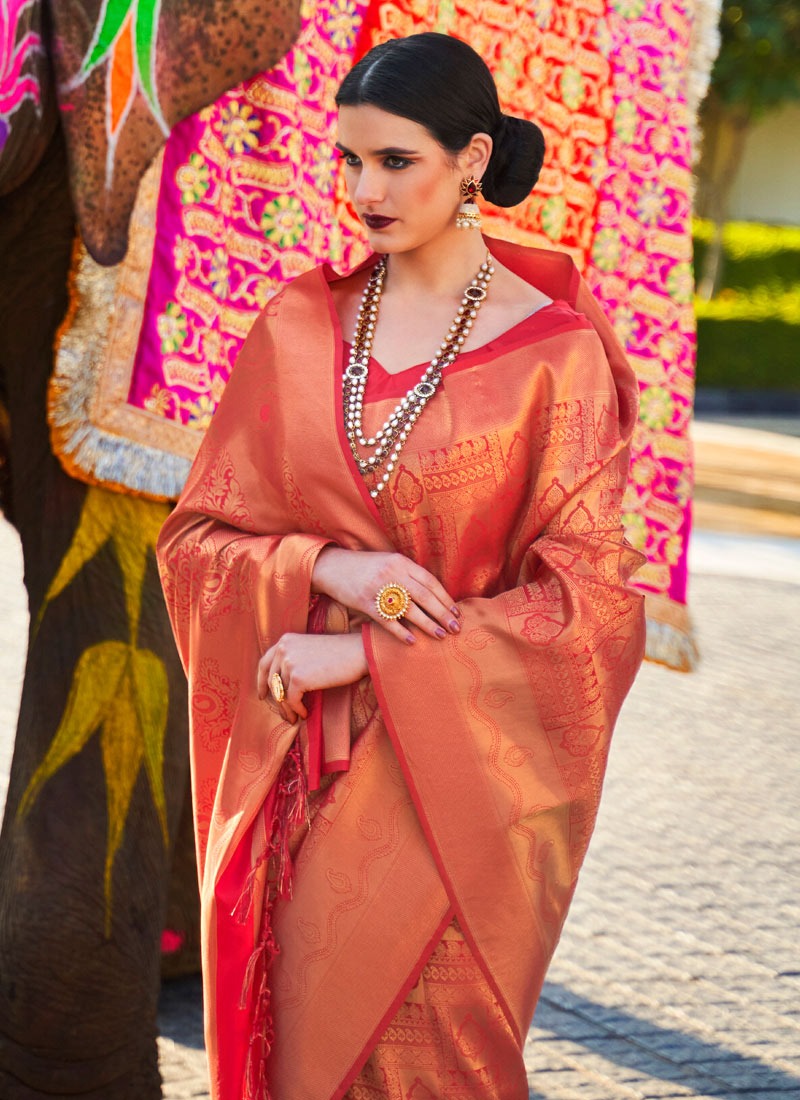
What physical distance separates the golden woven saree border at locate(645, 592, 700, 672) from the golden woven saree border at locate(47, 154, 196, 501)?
48.3 inches

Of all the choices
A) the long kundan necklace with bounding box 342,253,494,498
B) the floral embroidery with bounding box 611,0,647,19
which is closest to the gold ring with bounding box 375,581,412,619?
the long kundan necklace with bounding box 342,253,494,498

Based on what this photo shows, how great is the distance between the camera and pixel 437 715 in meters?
2.06

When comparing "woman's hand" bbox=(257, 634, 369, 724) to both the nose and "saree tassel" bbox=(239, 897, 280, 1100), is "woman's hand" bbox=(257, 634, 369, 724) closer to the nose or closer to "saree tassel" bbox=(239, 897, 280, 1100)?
"saree tassel" bbox=(239, 897, 280, 1100)

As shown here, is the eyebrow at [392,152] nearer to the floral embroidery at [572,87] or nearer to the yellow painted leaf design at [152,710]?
the yellow painted leaf design at [152,710]

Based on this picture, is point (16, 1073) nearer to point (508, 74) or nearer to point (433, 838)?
point (433, 838)

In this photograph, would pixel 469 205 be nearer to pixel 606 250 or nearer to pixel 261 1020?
pixel 261 1020

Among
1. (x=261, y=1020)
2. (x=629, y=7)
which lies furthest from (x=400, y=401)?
(x=629, y=7)

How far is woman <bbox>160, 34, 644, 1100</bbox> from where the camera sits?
206 centimetres

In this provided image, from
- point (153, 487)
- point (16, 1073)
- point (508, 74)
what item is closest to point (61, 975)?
point (16, 1073)

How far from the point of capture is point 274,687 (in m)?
2.10

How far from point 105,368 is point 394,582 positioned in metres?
0.85

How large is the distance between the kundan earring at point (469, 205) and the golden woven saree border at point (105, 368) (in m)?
0.72

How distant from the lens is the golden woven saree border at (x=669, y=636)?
11.6 ft

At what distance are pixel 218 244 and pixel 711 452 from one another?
11150 millimetres
